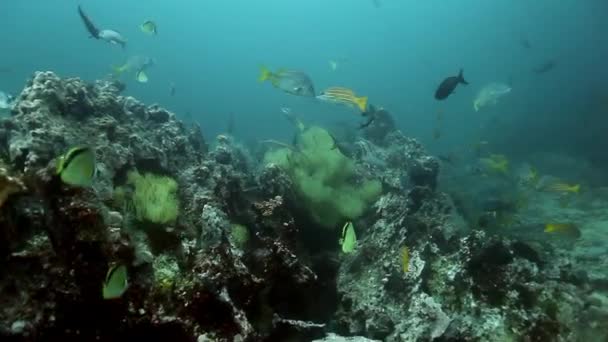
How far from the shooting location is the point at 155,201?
455 cm

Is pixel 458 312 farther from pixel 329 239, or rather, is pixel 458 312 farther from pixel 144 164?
pixel 144 164

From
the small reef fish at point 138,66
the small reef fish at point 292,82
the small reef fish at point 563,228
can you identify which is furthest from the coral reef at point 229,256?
the small reef fish at point 138,66

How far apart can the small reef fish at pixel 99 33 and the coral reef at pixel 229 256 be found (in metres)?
1.03

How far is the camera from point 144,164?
6.24 meters

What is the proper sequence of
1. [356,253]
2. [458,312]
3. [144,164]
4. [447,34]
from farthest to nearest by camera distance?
[447,34] < [356,253] < [144,164] < [458,312]

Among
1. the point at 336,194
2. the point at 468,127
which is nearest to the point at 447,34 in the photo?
the point at 468,127

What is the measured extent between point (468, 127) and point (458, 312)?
37.9 metres

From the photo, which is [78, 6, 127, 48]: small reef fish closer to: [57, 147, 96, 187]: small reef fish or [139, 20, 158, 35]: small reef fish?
[139, 20, 158, 35]: small reef fish

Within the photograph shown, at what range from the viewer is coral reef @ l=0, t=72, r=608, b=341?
3234 mm

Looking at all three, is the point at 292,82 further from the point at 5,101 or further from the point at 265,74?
the point at 5,101

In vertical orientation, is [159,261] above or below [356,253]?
below

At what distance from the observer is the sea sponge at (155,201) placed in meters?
4.39

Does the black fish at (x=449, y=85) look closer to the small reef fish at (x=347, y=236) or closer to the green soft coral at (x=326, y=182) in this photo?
the green soft coral at (x=326, y=182)

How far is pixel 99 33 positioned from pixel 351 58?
2804 cm
